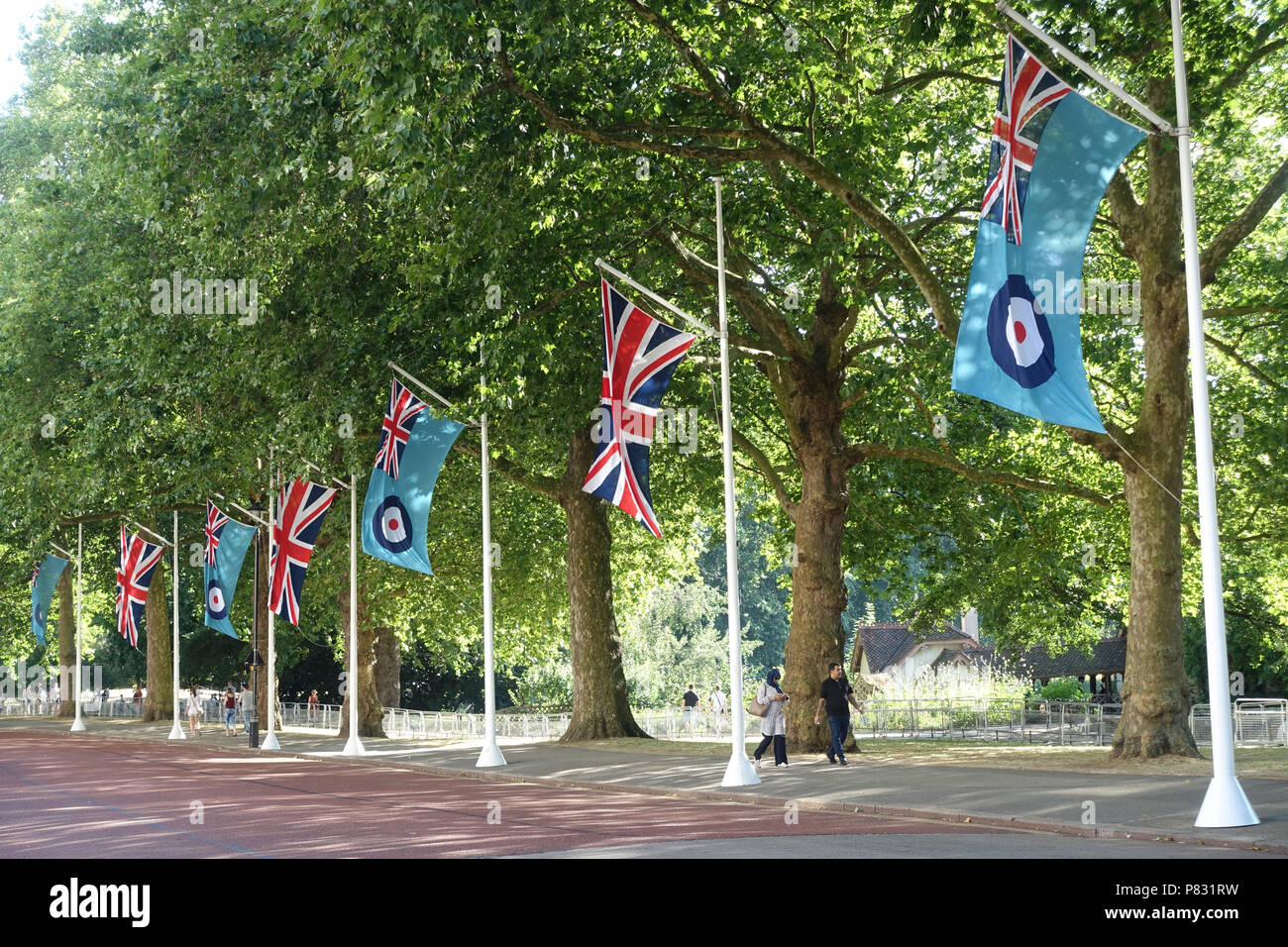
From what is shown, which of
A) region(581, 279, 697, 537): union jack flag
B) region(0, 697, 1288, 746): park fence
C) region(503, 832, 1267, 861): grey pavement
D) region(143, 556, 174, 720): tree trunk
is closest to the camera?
region(503, 832, 1267, 861): grey pavement

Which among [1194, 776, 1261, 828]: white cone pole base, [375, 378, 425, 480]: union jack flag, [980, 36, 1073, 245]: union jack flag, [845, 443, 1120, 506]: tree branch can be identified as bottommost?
[1194, 776, 1261, 828]: white cone pole base

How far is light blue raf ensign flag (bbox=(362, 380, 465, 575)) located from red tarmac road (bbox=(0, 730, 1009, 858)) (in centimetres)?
458

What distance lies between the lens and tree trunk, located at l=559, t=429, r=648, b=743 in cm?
3366

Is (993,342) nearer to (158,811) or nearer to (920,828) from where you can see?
(920,828)

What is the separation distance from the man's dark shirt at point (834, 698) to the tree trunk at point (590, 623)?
31.7 feet

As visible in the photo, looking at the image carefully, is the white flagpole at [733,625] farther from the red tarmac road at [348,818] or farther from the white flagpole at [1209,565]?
the white flagpole at [1209,565]

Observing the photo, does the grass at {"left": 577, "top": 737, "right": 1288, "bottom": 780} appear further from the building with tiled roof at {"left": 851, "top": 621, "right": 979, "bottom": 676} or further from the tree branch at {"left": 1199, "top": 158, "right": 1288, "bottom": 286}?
the building with tiled roof at {"left": 851, "top": 621, "right": 979, "bottom": 676}

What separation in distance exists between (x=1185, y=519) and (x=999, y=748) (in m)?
7.22

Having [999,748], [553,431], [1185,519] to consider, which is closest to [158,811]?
[553,431]

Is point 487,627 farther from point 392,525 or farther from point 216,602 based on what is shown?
point 216,602

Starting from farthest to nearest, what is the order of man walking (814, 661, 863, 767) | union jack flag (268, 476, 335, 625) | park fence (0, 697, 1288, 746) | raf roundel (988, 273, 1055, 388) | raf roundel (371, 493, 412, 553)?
1. park fence (0, 697, 1288, 746)
2. union jack flag (268, 476, 335, 625)
3. raf roundel (371, 493, 412, 553)
4. man walking (814, 661, 863, 767)
5. raf roundel (988, 273, 1055, 388)

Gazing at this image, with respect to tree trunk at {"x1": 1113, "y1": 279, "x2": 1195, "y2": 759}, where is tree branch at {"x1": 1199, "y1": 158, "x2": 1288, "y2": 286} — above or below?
above

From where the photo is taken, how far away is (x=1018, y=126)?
15.9 metres

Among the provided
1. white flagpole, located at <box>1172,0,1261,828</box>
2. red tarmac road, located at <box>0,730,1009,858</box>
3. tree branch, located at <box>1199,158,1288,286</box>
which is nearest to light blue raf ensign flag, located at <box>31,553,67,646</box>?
red tarmac road, located at <box>0,730,1009,858</box>
